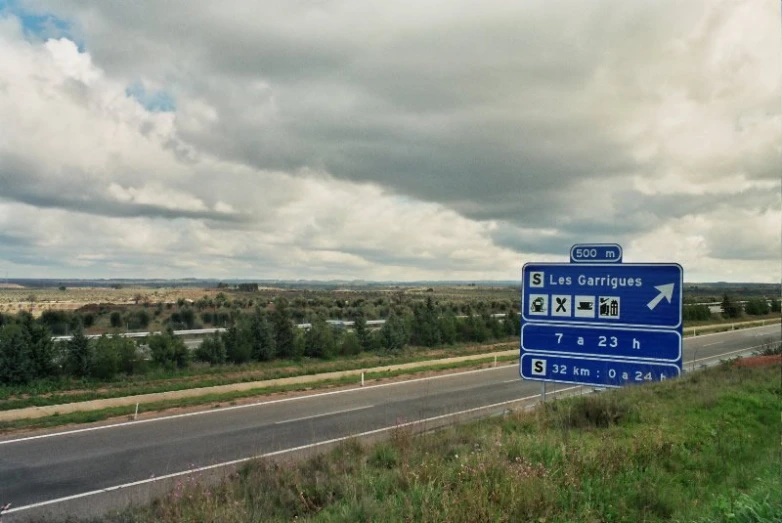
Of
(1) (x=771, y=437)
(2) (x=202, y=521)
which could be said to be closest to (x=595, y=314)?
(1) (x=771, y=437)

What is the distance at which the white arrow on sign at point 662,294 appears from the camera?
32.9 ft

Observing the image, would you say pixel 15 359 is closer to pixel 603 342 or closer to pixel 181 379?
pixel 181 379

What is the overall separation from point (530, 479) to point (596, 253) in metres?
6.43

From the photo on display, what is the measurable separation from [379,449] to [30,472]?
7813 mm

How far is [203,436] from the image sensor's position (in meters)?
14.6

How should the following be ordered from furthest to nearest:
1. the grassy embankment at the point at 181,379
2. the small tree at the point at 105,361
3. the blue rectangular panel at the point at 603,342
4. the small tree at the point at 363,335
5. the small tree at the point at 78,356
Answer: the small tree at the point at 363,335
the small tree at the point at 105,361
the small tree at the point at 78,356
the grassy embankment at the point at 181,379
the blue rectangular panel at the point at 603,342

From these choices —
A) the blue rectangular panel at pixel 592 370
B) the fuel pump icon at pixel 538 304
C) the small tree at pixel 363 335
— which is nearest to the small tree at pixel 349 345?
the small tree at pixel 363 335

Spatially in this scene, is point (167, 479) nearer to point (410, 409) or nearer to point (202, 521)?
point (202, 521)

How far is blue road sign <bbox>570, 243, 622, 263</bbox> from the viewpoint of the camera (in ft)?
35.1

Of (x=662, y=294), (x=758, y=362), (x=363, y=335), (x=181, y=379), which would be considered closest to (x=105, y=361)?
(x=181, y=379)

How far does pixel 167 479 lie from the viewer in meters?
10.4

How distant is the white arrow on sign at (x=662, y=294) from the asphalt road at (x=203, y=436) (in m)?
4.90

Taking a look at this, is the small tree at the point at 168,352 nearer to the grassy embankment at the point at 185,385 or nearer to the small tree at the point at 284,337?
the grassy embankment at the point at 185,385

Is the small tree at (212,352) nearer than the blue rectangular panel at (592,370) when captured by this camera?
No
